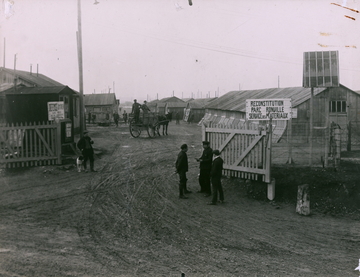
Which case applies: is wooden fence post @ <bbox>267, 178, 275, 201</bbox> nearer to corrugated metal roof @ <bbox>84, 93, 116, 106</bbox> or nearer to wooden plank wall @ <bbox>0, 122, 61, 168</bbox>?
wooden plank wall @ <bbox>0, 122, 61, 168</bbox>

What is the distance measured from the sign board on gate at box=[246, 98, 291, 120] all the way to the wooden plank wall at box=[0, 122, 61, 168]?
719 cm

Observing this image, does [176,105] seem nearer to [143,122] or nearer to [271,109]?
[143,122]

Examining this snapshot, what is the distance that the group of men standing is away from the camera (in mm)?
9164

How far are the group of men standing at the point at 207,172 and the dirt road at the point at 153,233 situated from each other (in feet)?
0.97

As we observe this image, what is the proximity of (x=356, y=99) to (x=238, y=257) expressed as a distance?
2426 cm

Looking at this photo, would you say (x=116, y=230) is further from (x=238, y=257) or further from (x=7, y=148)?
(x=7, y=148)

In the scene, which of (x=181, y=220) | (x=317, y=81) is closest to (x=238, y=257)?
(x=181, y=220)

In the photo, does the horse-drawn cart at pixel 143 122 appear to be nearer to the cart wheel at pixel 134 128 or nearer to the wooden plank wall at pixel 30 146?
the cart wheel at pixel 134 128

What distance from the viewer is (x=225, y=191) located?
10.5m

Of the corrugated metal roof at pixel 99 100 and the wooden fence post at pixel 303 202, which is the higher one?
the corrugated metal roof at pixel 99 100

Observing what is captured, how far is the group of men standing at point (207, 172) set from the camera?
9.16 m

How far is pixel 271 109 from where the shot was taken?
1049 centimetres

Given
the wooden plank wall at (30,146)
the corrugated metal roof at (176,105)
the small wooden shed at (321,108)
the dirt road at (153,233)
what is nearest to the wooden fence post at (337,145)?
the dirt road at (153,233)

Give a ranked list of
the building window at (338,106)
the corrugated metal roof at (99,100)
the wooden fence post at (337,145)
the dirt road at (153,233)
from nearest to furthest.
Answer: the dirt road at (153,233), the wooden fence post at (337,145), the building window at (338,106), the corrugated metal roof at (99,100)
